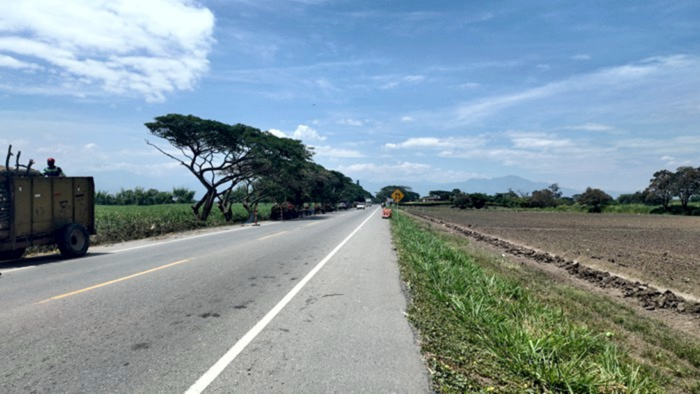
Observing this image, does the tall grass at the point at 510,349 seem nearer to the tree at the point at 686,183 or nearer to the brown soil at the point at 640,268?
the brown soil at the point at 640,268

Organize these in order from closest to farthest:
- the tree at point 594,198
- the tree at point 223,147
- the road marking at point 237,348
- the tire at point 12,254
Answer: the road marking at point 237,348
the tire at point 12,254
the tree at point 223,147
the tree at point 594,198

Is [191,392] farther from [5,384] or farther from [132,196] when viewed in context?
[132,196]

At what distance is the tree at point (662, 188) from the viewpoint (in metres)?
73.4

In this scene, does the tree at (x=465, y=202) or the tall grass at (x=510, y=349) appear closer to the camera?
the tall grass at (x=510, y=349)

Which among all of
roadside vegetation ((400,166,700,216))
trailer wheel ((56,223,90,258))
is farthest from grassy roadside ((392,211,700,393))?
roadside vegetation ((400,166,700,216))

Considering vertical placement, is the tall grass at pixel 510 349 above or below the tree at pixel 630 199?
below

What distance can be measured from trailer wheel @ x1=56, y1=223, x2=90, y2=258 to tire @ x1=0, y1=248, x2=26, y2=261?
104 centimetres

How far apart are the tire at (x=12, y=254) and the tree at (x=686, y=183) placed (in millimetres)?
83670

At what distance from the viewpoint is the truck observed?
11383 mm

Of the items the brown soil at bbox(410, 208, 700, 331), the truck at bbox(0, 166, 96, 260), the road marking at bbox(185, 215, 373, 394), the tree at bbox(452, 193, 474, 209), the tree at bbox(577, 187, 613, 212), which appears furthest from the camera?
the tree at bbox(452, 193, 474, 209)

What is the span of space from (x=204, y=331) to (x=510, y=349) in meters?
3.72

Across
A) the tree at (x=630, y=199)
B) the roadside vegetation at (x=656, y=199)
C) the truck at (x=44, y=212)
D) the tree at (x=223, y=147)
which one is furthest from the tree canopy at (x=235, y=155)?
the tree at (x=630, y=199)

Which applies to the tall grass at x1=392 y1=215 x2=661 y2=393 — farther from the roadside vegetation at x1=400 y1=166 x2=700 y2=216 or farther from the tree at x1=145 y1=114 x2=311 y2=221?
the roadside vegetation at x1=400 y1=166 x2=700 y2=216

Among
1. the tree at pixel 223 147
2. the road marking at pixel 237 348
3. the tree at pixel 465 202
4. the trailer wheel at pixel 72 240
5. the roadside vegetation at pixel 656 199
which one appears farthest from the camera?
the tree at pixel 465 202
